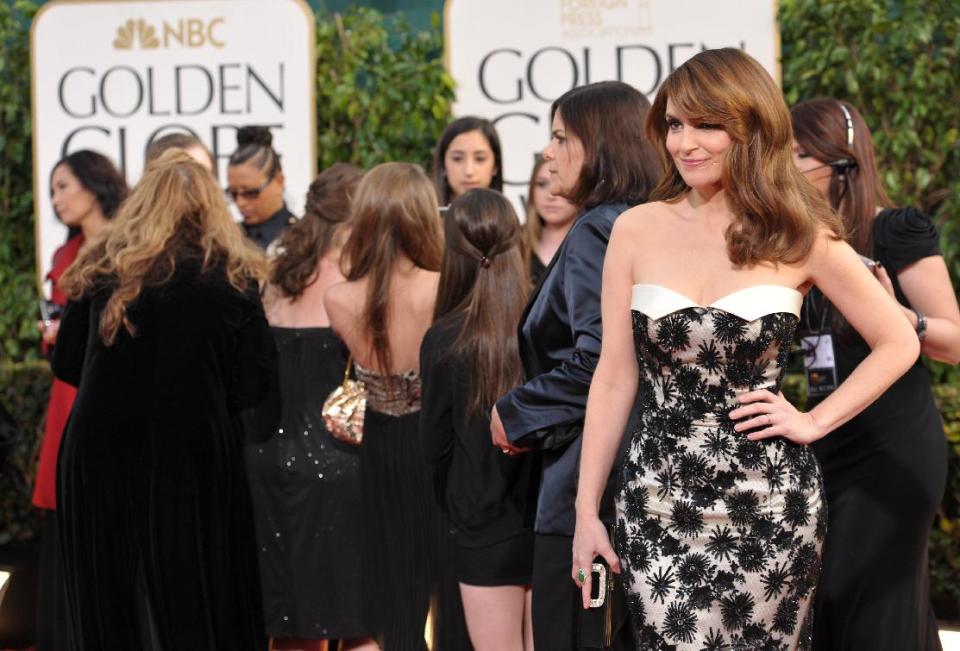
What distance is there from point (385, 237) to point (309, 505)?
3.51 ft

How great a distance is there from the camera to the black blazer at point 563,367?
3051 millimetres

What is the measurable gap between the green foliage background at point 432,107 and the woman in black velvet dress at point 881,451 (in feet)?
7.38

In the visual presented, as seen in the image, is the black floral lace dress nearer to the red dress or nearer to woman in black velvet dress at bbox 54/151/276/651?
woman in black velvet dress at bbox 54/151/276/651

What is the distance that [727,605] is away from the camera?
2646mm

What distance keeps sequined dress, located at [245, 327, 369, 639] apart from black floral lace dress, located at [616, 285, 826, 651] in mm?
2108

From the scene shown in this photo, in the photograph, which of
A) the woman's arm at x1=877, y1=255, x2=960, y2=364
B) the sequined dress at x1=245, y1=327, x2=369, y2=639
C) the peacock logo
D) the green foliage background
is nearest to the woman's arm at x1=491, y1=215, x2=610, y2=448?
the woman's arm at x1=877, y1=255, x2=960, y2=364

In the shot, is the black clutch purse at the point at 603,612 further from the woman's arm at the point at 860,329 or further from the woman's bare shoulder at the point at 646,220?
the woman's bare shoulder at the point at 646,220

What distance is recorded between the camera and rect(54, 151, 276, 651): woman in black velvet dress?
405 centimetres

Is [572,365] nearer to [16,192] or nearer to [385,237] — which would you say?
[385,237]

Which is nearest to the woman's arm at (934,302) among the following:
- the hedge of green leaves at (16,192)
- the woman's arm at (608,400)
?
the woman's arm at (608,400)

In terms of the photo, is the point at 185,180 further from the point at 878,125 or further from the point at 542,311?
the point at 878,125

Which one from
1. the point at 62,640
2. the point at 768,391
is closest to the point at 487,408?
the point at 768,391

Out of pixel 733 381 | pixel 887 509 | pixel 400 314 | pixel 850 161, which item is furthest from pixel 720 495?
pixel 400 314

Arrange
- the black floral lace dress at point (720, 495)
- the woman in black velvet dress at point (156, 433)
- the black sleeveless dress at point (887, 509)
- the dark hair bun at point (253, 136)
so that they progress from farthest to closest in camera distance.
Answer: the dark hair bun at point (253, 136)
the woman in black velvet dress at point (156, 433)
the black sleeveless dress at point (887, 509)
the black floral lace dress at point (720, 495)
